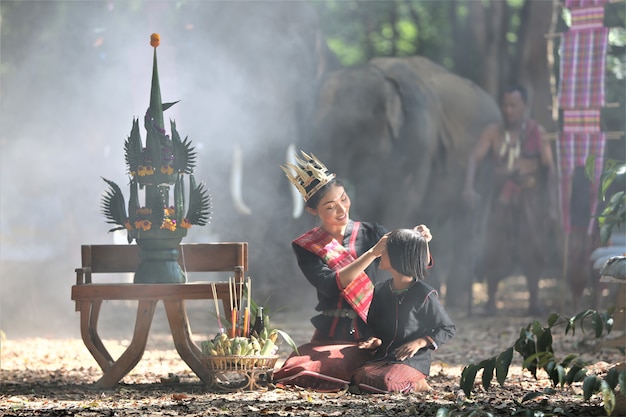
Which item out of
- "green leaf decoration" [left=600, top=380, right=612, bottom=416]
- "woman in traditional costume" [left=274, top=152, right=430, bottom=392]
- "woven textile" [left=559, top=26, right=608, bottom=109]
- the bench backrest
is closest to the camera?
"green leaf decoration" [left=600, top=380, right=612, bottom=416]

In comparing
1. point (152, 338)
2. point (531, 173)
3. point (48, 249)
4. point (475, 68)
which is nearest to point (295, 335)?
point (152, 338)

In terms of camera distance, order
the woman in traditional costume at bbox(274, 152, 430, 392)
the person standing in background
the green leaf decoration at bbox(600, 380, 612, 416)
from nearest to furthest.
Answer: the green leaf decoration at bbox(600, 380, 612, 416) → the woman in traditional costume at bbox(274, 152, 430, 392) → the person standing in background

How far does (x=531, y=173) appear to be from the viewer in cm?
1157

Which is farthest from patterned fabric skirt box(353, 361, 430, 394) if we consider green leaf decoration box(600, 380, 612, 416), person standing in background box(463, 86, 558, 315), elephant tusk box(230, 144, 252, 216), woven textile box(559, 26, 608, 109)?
elephant tusk box(230, 144, 252, 216)

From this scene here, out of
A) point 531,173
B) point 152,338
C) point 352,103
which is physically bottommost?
point 152,338

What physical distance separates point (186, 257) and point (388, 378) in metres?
1.57

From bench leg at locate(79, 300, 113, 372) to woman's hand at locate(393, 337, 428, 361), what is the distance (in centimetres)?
178

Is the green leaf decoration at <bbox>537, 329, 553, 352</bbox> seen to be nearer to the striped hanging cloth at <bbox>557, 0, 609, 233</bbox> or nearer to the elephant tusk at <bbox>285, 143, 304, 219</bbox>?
the striped hanging cloth at <bbox>557, 0, 609, 233</bbox>

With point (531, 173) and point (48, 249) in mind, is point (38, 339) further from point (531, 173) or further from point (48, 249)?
point (531, 173)

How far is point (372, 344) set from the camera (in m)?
6.27

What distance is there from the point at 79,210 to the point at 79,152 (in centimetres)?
64

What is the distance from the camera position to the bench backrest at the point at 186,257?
685 cm

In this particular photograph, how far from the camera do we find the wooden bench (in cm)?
646

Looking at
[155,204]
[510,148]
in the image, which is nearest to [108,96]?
[510,148]
